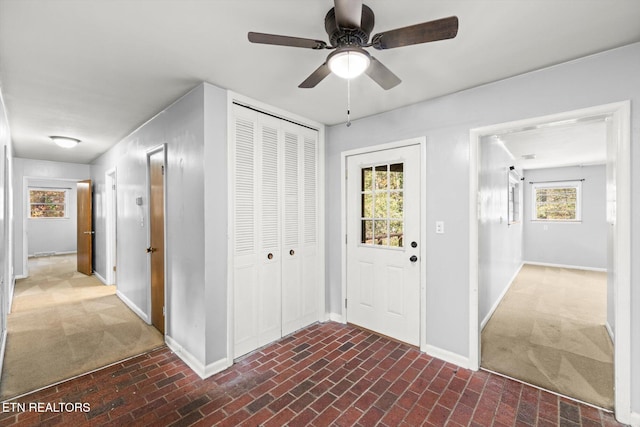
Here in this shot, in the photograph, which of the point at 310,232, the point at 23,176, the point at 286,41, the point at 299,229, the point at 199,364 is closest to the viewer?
the point at 286,41

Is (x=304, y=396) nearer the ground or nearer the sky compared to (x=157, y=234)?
nearer the ground

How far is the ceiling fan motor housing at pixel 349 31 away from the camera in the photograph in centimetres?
148

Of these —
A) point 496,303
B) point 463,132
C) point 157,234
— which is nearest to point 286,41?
point 463,132

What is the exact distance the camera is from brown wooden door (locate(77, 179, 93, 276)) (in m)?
5.98

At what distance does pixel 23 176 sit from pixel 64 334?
4992 millimetres

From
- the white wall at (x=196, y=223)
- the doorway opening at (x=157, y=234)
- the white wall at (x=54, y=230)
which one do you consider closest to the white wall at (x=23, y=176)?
the white wall at (x=54, y=230)

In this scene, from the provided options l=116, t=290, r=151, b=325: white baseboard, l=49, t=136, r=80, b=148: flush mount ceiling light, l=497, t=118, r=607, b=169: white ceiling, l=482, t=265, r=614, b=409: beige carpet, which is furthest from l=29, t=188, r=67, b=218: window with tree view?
l=497, t=118, r=607, b=169: white ceiling

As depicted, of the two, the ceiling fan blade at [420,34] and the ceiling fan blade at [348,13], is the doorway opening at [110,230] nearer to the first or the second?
the ceiling fan blade at [348,13]

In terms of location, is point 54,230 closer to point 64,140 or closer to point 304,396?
point 64,140

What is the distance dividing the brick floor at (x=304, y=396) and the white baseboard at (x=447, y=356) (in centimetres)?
6

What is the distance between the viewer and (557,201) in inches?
278

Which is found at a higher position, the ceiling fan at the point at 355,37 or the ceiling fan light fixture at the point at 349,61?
the ceiling fan at the point at 355,37

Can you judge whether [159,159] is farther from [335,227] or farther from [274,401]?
[274,401]

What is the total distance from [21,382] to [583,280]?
842cm
